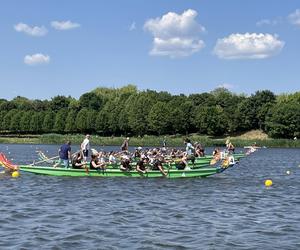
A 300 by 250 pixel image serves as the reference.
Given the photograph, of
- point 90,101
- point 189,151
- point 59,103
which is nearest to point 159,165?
point 189,151

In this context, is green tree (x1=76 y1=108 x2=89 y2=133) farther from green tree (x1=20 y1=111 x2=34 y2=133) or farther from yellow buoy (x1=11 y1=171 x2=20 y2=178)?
yellow buoy (x1=11 y1=171 x2=20 y2=178)

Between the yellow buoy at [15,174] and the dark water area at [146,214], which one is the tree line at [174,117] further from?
the dark water area at [146,214]

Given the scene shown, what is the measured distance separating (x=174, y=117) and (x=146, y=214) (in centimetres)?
9740

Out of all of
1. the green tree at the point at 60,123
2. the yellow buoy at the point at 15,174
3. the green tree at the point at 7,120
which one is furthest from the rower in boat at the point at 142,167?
the green tree at the point at 7,120

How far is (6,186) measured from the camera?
28125 millimetres

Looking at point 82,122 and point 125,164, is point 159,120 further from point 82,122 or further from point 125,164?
point 125,164

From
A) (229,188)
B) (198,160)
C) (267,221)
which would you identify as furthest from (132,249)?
(198,160)

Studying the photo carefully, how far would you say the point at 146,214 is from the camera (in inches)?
774

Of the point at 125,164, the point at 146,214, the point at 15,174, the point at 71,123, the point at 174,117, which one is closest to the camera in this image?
the point at 146,214

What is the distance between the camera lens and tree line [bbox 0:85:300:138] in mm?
115125

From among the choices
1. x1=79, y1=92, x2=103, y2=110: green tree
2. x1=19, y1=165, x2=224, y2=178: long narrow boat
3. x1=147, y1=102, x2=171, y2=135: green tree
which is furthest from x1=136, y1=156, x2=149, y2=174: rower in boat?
x1=79, y1=92, x2=103, y2=110: green tree

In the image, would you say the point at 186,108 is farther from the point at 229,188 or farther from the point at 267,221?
the point at 267,221

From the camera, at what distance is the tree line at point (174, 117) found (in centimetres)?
11512

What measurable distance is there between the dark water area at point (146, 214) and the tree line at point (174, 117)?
8470 centimetres
